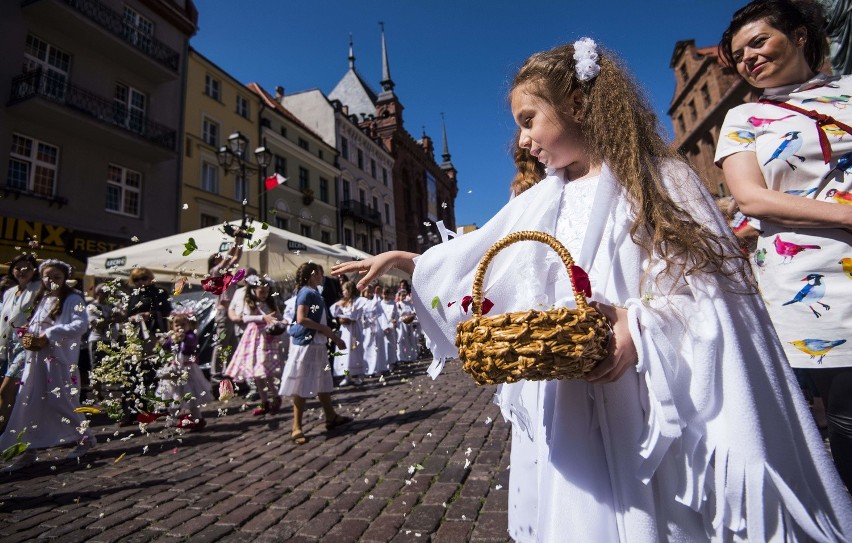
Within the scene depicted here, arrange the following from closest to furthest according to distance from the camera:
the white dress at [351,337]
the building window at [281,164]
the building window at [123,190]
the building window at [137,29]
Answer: the white dress at [351,337] < the building window at [123,190] < the building window at [137,29] < the building window at [281,164]

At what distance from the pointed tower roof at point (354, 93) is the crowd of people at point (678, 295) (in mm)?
42395

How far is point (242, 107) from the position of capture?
2309 centimetres

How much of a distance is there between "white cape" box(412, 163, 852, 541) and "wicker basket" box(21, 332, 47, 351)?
5.45m

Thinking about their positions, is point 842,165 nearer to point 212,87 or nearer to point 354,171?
point 212,87

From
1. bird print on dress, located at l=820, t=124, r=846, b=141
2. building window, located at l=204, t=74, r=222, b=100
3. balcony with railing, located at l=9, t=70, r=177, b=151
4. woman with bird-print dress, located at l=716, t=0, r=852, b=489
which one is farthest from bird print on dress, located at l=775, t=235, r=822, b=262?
building window, located at l=204, t=74, r=222, b=100

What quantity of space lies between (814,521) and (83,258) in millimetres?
17709

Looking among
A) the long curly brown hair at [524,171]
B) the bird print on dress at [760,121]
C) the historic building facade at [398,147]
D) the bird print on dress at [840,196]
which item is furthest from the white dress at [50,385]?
the historic building facade at [398,147]

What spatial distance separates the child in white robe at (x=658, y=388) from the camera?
3.47 feet

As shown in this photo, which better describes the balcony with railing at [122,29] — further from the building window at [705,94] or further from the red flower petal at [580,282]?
the building window at [705,94]

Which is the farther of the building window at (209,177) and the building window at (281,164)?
the building window at (281,164)

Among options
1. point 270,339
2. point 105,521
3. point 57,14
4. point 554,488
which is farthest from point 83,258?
point 554,488

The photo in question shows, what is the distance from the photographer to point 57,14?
1407cm

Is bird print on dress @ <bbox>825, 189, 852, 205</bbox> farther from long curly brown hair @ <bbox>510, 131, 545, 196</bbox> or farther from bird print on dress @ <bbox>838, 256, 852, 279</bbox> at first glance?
long curly brown hair @ <bbox>510, 131, 545, 196</bbox>

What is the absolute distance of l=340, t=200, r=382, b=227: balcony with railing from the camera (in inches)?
1219
